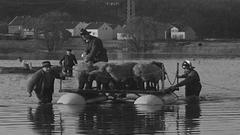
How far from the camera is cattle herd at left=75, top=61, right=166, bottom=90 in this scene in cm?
2177

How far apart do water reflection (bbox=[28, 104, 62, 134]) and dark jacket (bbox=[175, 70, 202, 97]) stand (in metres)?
4.22

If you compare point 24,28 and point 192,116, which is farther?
point 24,28

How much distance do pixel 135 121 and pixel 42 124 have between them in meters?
2.21

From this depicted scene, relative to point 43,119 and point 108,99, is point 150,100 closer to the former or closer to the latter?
point 108,99

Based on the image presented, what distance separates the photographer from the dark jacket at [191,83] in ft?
74.2

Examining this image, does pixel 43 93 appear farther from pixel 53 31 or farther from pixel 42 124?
pixel 53 31

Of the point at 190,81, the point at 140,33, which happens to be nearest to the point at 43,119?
the point at 190,81

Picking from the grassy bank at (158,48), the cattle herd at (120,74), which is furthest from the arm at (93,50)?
the grassy bank at (158,48)

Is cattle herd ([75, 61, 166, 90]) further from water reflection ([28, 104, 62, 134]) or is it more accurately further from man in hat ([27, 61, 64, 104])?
water reflection ([28, 104, 62, 134])

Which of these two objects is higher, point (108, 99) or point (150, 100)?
point (150, 100)

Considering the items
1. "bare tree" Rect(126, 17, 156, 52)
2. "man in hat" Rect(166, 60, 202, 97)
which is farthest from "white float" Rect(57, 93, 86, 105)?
"bare tree" Rect(126, 17, 156, 52)

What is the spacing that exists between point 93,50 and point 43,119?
4.94 meters

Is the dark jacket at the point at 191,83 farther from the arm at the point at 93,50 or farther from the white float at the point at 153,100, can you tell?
the arm at the point at 93,50

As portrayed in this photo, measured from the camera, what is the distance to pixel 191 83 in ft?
75.2
